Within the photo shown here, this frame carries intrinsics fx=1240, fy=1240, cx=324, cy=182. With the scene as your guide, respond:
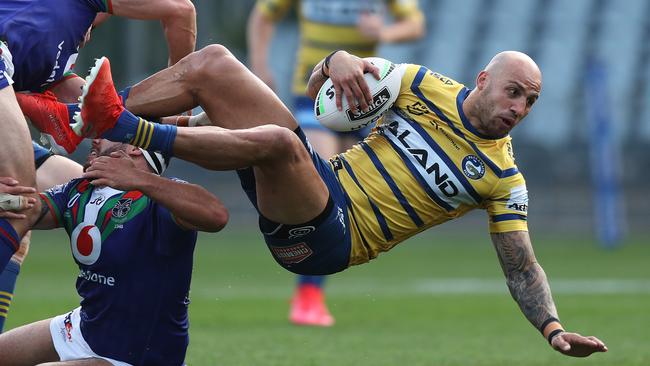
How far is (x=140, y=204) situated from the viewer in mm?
4961

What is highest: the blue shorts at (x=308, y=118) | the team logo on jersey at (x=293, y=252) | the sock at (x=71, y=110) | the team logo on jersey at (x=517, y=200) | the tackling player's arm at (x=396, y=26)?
the sock at (x=71, y=110)

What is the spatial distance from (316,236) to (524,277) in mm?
Result: 953

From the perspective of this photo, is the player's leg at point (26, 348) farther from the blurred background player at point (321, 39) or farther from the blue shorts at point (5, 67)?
the blurred background player at point (321, 39)

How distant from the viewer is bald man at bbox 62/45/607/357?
5324 mm

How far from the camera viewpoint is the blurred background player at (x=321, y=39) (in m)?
8.37

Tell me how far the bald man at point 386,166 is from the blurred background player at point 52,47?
0.36 metres

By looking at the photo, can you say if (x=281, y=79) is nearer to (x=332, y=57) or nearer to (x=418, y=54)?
(x=418, y=54)

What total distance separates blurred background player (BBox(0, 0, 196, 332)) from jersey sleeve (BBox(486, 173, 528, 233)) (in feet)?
5.42

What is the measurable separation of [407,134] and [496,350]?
1967 mm

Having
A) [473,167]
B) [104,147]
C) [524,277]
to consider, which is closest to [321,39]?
[473,167]

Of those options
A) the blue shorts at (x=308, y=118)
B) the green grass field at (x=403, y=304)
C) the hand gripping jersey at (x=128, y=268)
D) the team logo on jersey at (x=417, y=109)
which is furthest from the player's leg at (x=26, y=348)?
the blue shorts at (x=308, y=118)

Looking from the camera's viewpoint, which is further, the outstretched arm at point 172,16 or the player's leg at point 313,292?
the player's leg at point 313,292

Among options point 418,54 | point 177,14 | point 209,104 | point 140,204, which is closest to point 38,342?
point 140,204

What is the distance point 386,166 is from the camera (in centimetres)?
567
